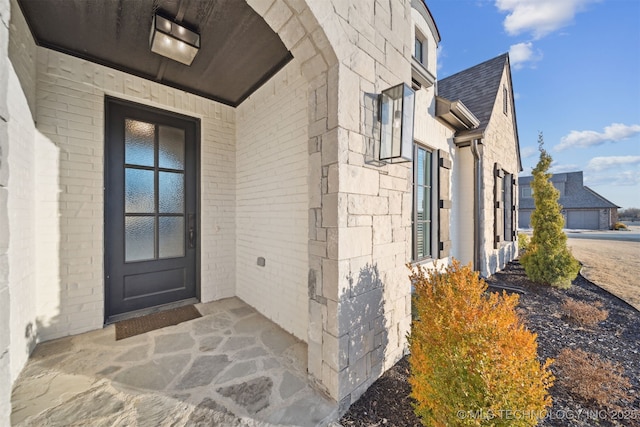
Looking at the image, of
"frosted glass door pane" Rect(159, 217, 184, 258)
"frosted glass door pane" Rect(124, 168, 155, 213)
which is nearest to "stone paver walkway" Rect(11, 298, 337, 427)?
"frosted glass door pane" Rect(159, 217, 184, 258)

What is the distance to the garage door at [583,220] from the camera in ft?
64.2

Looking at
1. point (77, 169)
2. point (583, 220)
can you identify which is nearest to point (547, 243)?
point (77, 169)

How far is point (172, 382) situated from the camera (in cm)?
187

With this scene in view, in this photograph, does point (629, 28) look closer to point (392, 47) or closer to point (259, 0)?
point (392, 47)

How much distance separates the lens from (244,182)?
137 inches

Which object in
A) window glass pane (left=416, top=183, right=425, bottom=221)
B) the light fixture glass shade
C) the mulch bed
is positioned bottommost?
the mulch bed

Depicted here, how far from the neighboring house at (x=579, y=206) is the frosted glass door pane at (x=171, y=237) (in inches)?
933

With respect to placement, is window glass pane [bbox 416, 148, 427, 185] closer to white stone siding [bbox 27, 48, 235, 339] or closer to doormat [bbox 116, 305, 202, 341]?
doormat [bbox 116, 305, 202, 341]

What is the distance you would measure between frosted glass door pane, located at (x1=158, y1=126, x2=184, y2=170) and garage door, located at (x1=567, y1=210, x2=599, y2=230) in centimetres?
2836

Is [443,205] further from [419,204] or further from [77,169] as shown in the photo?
[77,169]

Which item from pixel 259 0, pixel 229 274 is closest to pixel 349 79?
pixel 259 0

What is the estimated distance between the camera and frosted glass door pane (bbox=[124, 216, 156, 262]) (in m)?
2.96

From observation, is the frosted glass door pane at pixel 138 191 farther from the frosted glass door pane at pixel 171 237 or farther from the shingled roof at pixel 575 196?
the shingled roof at pixel 575 196

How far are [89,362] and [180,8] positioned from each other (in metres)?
3.17
